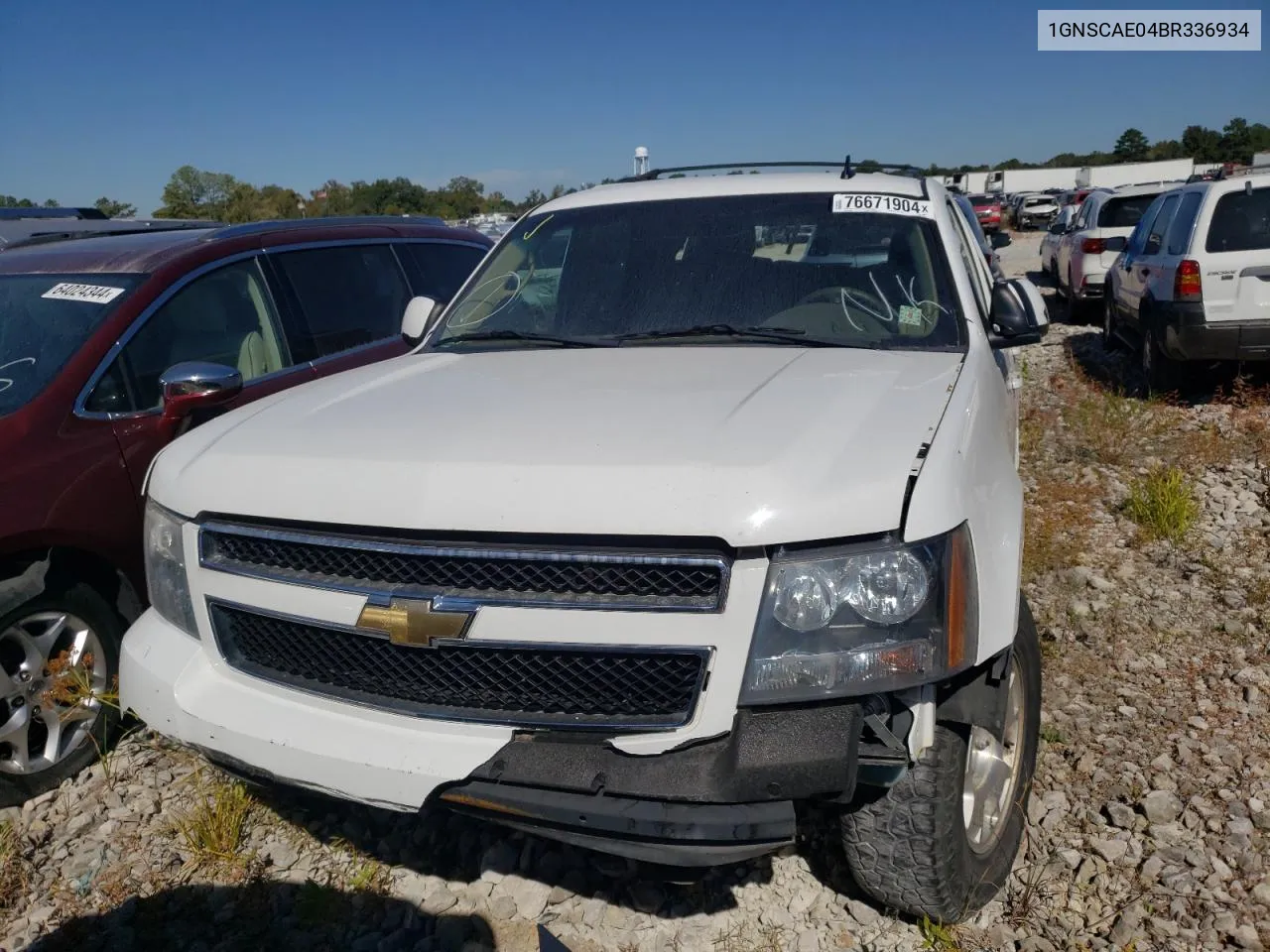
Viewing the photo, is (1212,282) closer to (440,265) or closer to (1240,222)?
(1240,222)

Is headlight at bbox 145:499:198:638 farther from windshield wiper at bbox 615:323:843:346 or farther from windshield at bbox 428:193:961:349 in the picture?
windshield wiper at bbox 615:323:843:346

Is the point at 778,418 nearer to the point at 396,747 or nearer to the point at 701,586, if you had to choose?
the point at 701,586

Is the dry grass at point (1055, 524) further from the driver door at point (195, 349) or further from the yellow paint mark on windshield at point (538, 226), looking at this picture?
the driver door at point (195, 349)

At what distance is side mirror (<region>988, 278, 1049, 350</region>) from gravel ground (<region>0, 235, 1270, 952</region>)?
141 centimetres

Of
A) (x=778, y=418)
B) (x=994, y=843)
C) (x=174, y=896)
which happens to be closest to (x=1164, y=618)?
(x=994, y=843)

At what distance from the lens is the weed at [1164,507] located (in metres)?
5.30

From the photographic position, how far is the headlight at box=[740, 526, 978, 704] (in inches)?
78.9

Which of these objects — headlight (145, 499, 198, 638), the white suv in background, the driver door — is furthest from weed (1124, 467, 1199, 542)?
the white suv in background

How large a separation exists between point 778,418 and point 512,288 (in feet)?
5.84

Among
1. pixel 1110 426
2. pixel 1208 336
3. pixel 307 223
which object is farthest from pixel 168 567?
pixel 1208 336

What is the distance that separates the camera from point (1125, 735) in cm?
354

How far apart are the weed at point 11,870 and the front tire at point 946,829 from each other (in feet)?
7.97

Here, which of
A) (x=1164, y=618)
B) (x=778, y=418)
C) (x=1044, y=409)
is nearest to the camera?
(x=778, y=418)

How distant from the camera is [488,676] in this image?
87.6 inches
